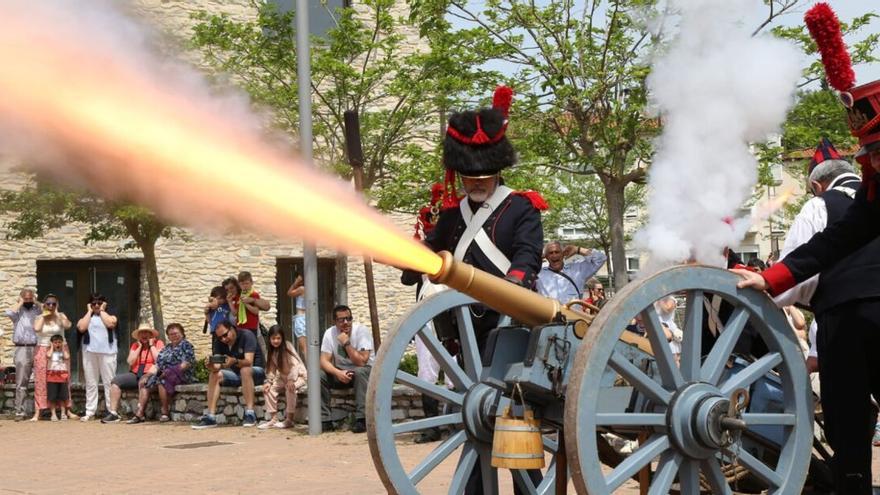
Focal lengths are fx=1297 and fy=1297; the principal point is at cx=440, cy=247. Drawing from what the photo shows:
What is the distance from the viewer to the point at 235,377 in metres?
→ 14.5

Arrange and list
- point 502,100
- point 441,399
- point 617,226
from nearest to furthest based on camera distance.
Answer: point 441,399 < point 502,100 < point 617,226

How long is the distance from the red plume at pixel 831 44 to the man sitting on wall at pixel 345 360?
842cm

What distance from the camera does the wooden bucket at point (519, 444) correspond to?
16.7 feet

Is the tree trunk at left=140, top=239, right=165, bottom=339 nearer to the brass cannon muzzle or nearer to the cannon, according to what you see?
the cannon

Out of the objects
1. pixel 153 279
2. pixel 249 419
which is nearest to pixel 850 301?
pixel 249 419

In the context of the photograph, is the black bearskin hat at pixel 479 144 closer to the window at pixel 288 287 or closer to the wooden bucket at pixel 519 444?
the wooden bucket at pixel 519 444

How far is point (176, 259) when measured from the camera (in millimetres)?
27312

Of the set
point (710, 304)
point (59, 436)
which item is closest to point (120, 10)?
point (710, 304)

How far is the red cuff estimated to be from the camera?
205 inches

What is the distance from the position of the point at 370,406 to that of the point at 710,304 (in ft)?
5.29

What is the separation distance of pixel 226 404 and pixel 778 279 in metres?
10.5

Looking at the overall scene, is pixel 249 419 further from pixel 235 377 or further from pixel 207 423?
pixel 207 423

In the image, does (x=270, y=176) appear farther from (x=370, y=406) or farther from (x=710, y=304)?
(x=710, y=304)

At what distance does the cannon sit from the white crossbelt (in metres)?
0.51
